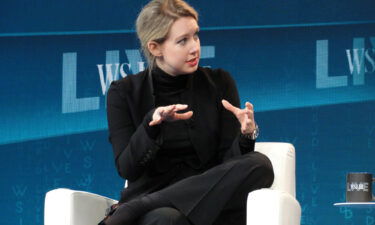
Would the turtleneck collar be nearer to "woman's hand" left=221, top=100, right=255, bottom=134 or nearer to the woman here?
the woman

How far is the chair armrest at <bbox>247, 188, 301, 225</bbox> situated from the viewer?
2.18 metres

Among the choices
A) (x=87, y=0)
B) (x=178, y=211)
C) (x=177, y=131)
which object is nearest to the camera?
(x=178, y=211)

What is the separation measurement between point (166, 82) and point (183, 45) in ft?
0.52

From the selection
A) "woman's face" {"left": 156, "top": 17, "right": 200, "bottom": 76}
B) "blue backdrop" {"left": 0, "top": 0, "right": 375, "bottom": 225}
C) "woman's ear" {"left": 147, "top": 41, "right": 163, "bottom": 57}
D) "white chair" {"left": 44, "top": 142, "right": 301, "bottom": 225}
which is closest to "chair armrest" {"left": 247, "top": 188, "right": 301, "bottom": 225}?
"white chair" {"left": 44, "top": 142, "right": 301, "bottom": 225}

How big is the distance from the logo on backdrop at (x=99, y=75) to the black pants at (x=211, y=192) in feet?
5.56

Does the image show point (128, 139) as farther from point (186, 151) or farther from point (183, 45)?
point (183, 45)

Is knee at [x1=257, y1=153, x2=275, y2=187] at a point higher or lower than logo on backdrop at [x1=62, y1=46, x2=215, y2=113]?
lower

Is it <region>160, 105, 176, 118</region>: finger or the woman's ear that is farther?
the woman's ear

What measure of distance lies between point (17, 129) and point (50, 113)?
7.5 inches

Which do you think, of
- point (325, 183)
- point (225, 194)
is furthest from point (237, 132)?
point (325, 183)

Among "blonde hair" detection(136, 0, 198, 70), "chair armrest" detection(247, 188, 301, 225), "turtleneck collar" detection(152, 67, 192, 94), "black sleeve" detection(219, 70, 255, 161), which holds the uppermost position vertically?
"blonde hair" detection(136, 0, 198, 70)

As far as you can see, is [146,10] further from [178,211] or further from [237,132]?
[178,211]

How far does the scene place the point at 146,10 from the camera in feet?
8.73

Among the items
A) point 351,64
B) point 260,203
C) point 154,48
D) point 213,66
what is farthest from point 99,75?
point 260,203
